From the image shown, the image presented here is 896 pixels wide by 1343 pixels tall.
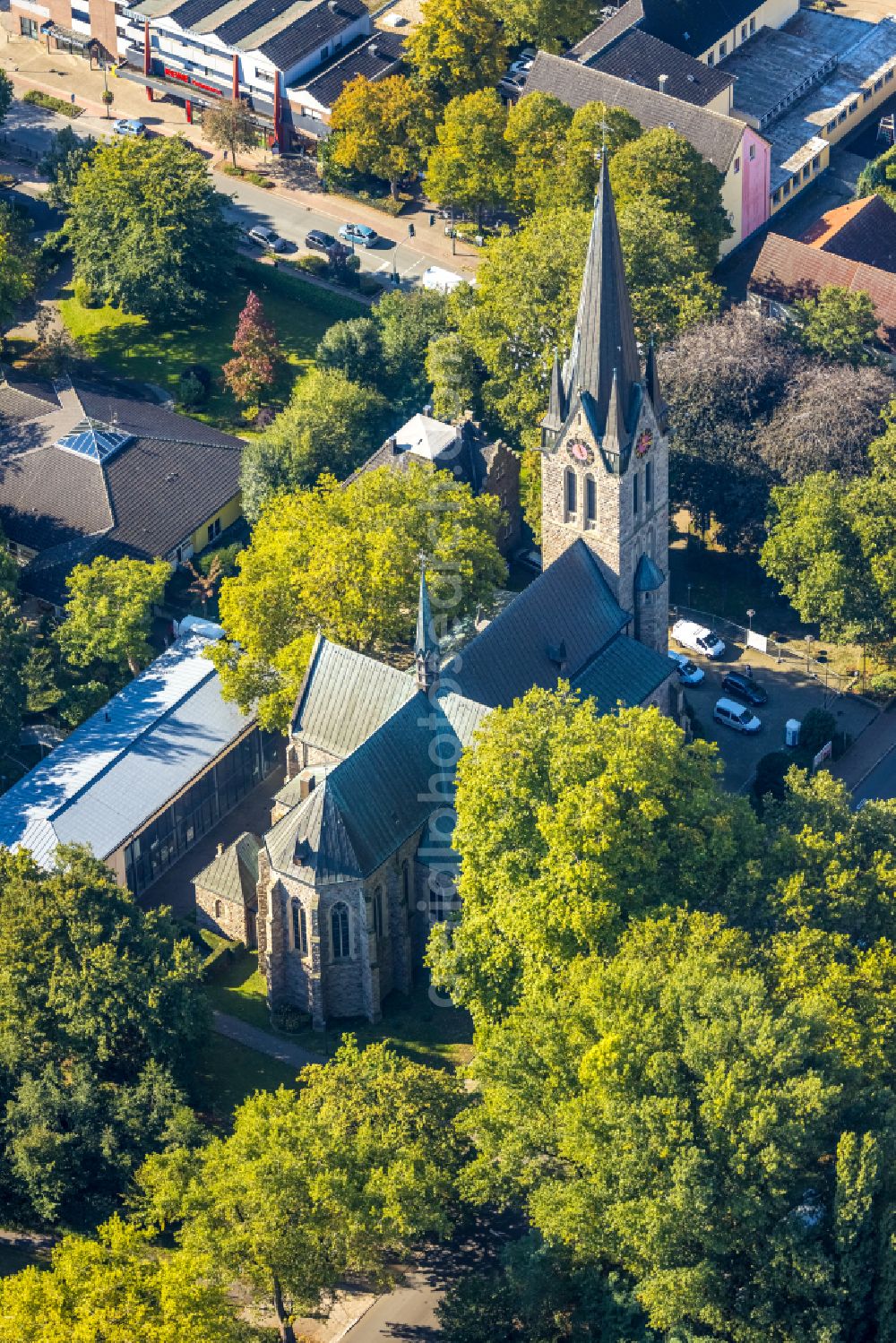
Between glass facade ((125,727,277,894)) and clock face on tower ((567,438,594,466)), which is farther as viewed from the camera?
glass facade ((125,727,277,894))

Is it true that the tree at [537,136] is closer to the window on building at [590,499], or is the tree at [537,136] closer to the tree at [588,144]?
the tree at [588,144]

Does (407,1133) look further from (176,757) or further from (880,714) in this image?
(880,714)

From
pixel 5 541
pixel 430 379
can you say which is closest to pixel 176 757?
pixel 5 541

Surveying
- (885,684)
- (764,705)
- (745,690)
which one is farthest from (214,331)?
(885,684)

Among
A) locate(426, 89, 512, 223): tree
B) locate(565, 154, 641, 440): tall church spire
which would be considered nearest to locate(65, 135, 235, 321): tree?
locate(426, 89, 512, 223): tree

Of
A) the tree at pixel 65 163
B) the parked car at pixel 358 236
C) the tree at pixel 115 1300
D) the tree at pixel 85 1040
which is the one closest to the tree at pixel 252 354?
the parked car at pixel 358 236

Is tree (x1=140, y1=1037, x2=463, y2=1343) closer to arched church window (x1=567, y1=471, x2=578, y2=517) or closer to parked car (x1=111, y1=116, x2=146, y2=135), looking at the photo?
arched church window (x1=567, y1=471, x2=578, y2=517)
